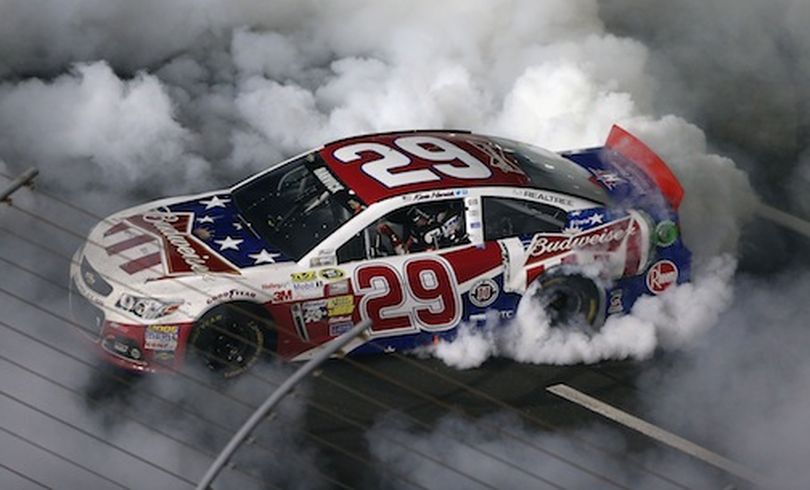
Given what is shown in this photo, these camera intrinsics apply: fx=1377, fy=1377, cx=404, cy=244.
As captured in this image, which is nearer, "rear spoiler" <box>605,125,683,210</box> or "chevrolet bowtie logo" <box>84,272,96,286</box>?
"chevrolet bowtie logo" <box>84,272,96,286</box>

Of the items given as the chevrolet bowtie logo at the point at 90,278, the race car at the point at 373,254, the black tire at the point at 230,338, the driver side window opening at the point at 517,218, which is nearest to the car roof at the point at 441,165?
the race car at the point at 373,254

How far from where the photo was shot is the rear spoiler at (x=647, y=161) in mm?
8328

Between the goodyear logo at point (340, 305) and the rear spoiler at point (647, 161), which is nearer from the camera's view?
the goodyear logo at point (340, 305)

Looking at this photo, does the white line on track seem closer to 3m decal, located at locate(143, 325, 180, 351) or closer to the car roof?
the car roof

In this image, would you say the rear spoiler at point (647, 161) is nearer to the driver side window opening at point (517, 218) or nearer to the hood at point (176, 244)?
the driver side window opening at point (517, 218)

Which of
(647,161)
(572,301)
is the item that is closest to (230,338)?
(572,301)

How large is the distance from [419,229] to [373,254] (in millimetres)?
Result: 334

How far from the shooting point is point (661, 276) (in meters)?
8.23

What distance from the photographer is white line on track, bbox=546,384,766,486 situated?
705 cm

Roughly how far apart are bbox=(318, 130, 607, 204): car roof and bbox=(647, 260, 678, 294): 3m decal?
519 millimetres

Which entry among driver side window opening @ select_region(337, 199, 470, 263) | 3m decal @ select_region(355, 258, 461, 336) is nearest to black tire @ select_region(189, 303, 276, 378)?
3m decal @ select_region(355, 258, 461, 336)

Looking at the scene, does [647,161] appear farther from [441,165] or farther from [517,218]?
[441,165]

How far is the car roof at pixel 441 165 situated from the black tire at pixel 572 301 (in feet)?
1.75

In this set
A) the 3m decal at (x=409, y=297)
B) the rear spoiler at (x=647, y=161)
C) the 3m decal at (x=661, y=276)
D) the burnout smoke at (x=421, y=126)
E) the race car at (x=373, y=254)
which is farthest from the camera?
the rear spoiler at (x=647, y=161)
